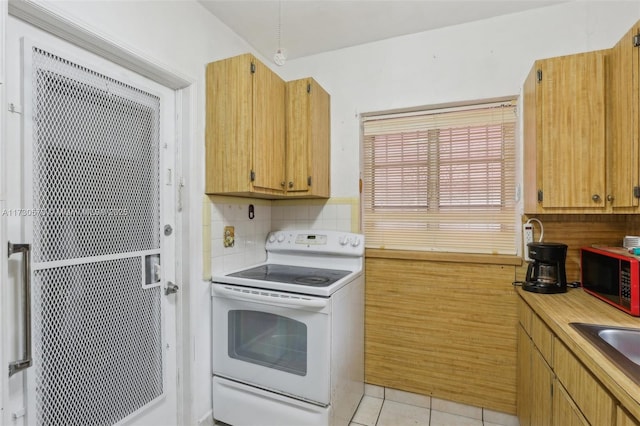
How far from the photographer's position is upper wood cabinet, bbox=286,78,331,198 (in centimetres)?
219

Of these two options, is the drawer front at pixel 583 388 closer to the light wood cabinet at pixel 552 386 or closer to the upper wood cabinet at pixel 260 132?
the light wood cabinet at pixel 552 386

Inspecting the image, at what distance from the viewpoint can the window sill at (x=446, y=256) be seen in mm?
2025

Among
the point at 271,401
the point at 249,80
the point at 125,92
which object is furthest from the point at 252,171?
the point at 271,401

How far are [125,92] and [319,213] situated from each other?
150cm

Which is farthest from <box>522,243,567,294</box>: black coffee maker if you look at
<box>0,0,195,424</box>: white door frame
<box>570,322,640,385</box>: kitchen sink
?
<box>0,0,195,424</box>: white door frame

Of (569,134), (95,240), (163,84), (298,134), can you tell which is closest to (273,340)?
(95,240)

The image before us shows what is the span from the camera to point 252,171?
188cm

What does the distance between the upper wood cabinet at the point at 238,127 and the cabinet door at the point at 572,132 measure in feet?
5.23

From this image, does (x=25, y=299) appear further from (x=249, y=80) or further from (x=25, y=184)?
(x=249, y=80)

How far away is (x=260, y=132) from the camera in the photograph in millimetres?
1943

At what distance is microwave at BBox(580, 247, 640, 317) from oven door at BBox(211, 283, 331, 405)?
136 cm

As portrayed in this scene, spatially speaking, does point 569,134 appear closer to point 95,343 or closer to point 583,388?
point 583,388

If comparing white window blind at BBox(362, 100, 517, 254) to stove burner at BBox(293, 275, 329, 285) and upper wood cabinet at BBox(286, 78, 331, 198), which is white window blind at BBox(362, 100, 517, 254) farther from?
stove burner at BBox(293, 275, 329, 285)

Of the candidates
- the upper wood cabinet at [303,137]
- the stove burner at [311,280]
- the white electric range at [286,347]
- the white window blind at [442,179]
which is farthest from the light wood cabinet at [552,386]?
the upper wood cabinet at [303,137]
